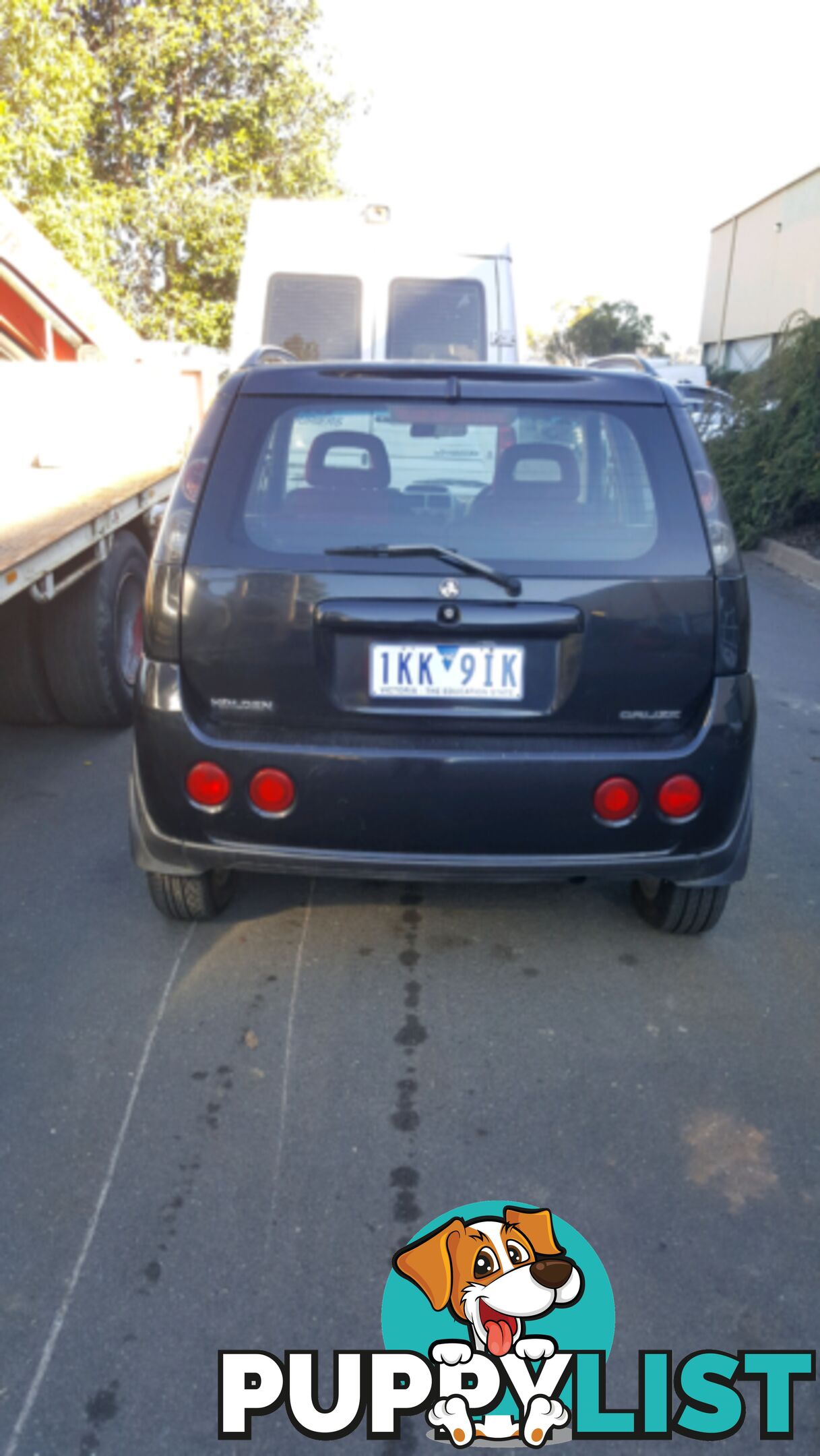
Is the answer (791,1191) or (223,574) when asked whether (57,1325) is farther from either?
(223,574)

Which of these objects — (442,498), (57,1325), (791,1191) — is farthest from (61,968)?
(791,1191)

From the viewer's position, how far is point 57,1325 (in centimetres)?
232

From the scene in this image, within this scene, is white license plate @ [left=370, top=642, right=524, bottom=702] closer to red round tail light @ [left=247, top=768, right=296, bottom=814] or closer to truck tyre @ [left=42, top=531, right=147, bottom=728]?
red round tail light @ [left=247, top=768, right=296, bottom=814]

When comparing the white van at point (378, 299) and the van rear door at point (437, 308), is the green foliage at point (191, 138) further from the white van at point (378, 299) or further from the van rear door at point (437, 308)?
the van rear door at point (437, 308)

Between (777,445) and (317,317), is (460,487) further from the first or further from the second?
(777,445)

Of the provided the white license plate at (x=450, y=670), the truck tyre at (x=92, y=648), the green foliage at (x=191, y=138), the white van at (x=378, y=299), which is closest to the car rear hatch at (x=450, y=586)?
the white license plate at (x=450, y=670)

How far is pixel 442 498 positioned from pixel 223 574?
634 millimetres

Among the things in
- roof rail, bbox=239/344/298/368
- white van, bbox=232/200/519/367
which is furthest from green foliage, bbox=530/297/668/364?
roof rail, bbox=239/344/298/368

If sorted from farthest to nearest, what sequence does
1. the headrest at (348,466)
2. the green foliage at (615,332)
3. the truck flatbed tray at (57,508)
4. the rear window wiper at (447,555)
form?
the green foliage at (615,332), the truck flatbed tray at (57,508), the headrest at (348,466), the rear window wiper at (447,555)

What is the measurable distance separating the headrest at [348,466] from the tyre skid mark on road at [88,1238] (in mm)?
1505

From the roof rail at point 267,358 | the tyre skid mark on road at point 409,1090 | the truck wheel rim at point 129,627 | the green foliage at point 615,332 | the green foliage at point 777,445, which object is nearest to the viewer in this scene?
the tyre skid mark on road at point 409,1090

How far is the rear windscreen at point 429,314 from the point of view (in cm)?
866

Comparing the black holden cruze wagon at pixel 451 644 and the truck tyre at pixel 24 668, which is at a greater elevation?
the black holden cruze wagon at pixel 451 644

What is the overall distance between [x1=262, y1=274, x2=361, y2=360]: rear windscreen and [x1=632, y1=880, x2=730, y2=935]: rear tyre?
573 centimetres
